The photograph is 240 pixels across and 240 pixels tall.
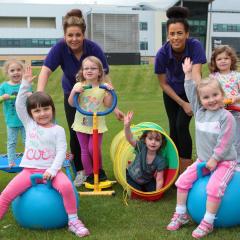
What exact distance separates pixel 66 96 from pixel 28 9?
71783 millimetres

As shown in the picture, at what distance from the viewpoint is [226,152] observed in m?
4.36

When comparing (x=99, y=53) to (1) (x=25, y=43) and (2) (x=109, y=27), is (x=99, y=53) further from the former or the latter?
(1) (x=25, y=43)

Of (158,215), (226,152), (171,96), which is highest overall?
(171,96)

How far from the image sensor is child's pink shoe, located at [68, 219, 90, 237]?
433 cm

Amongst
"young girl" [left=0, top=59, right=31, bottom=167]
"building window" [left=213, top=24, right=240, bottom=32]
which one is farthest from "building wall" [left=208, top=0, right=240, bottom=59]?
"young girl" [left=0, top=59, right=31, bottom=167]

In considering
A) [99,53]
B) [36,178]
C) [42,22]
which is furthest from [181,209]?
[42,22]

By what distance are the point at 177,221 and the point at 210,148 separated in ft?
2.63

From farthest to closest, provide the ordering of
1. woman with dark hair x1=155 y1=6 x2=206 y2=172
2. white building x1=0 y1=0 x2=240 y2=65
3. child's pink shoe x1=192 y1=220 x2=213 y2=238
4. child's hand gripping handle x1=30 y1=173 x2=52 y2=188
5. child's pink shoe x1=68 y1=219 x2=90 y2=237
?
white building x1=0 y1=0 x2=240 y2=65, woman with dark hair x1=155 y1=6 x2=206 y2=172, child's hand gripping handle x1=30 y1=173 x2=52 y2=188, child's pink shoe x1=68 y1=219 x2=90 y2=237, child's pink shoe x1=192 y1=220 x2=213 y2=238

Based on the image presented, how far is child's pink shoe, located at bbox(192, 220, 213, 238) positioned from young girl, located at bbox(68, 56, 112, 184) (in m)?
2.15

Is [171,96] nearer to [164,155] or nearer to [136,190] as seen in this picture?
[164,155]

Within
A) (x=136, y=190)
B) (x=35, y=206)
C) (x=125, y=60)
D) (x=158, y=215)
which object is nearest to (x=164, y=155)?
(x=136, y=190)

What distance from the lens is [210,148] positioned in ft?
14.7

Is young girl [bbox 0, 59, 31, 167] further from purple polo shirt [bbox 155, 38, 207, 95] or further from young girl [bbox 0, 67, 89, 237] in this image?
purple polo shirt [bbox 155, 38, 207, 95]

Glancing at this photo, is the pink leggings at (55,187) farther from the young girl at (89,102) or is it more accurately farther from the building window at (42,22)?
the building window at (42,22)
